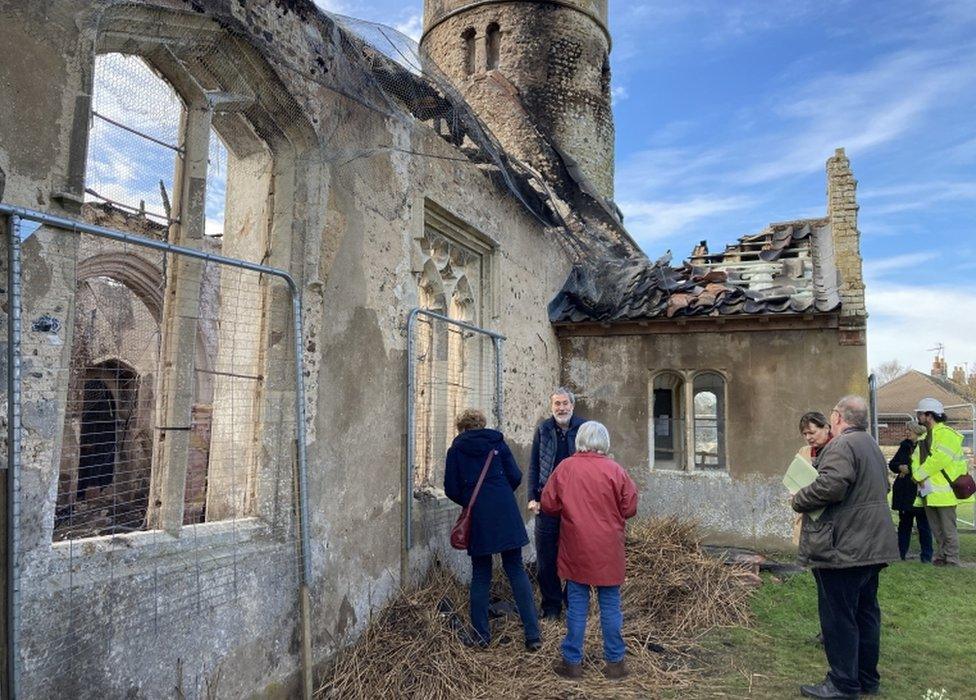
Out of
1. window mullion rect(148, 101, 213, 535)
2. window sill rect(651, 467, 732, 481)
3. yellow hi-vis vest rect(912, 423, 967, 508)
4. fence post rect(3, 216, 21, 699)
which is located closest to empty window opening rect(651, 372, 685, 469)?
window sill rect(651, 467, 732, 481)

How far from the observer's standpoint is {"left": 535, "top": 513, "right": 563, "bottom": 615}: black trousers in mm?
5887

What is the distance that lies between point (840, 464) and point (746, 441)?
5.13 metres

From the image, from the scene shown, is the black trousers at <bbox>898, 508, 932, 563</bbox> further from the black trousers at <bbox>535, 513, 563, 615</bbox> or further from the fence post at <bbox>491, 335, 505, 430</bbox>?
the fence post at <bbox>491, 335, 505, 430</bbox>

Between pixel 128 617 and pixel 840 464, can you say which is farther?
pixel 840 464

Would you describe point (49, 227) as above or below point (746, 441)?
above

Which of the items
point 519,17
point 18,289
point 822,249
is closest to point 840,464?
point 18,289

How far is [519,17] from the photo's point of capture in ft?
46.6

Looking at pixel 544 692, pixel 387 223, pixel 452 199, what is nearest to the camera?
pixel 544 692

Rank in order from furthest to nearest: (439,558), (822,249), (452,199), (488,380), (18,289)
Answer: (822,249), (488,380), (452,199), (439,558), (18,289)

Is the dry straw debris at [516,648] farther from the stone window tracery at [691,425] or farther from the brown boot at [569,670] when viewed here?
the stone window tracery at [691,425]

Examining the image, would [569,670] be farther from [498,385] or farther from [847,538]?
[498,385]

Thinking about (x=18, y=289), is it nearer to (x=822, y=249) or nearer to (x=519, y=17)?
(x=822, y=249)

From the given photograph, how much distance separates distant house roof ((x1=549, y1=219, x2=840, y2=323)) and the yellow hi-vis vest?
208 centimetres

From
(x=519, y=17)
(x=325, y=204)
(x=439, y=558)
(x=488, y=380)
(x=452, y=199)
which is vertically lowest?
(x=439, y=558)
